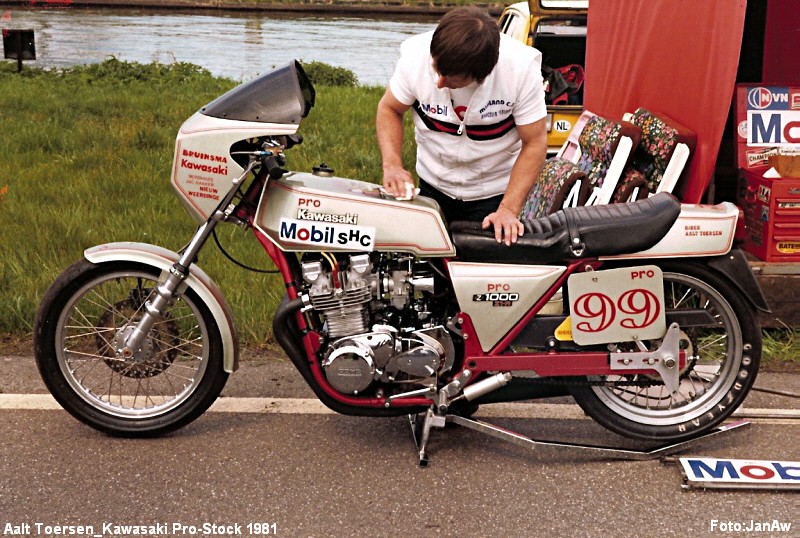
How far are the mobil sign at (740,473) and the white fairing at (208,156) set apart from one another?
6.44ft

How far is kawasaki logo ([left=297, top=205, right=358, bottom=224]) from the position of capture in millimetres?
3971

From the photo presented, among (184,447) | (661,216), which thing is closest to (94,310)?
(184,447)

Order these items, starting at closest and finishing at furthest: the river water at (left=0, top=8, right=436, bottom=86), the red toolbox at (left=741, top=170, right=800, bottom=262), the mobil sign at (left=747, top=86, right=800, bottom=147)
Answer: the red toolbox at (left=741, top=170, right=800, bottom=262), the mobil sign at (left=747, top=86, right=800, bottom=147), the river water at (left=0, top=8, right=436, bottom=86)

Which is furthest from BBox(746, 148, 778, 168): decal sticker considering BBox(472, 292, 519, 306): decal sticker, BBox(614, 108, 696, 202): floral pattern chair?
BBox(472, 292, 519, 306): decal sticker

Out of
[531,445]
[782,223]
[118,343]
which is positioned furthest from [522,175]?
[782,223]

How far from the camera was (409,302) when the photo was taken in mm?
4117

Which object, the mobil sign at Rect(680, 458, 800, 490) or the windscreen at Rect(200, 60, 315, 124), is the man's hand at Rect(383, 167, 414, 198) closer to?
the windscreen at Rect(200, 60, 315, 124)

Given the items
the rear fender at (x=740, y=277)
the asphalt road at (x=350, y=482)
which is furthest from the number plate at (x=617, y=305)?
the asphalt road at (x=350, y=482)

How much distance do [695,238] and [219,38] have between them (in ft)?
60.9

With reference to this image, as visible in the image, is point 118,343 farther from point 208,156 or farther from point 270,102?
point 270,102

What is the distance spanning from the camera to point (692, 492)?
3936mm

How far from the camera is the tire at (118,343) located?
4.22 metres

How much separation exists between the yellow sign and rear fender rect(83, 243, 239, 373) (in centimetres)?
126

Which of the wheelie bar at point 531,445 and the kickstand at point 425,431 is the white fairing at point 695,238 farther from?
the kickstand at point 425,431
